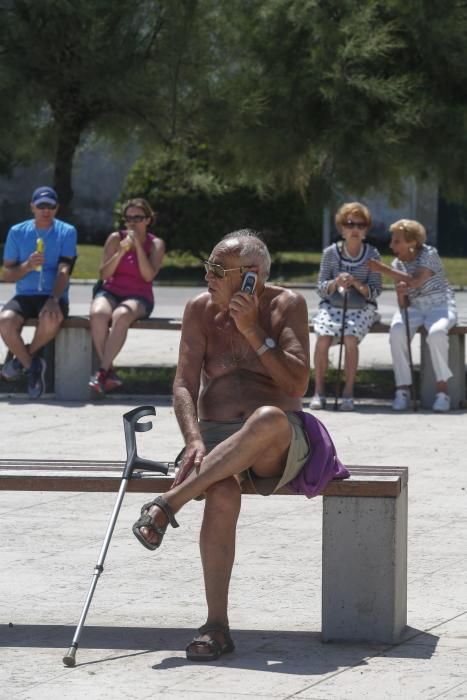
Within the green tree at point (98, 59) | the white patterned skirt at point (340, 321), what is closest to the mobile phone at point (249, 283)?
the white patterned skirt at point (340, 321)

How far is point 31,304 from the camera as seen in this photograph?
1162 cm

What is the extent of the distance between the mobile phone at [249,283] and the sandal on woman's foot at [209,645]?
4.08ft

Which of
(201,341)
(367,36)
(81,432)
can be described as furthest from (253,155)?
(201,341)

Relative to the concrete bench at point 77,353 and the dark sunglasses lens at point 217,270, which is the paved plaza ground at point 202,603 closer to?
the dark sunglasses lens at point 217,270

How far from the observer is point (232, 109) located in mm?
12828

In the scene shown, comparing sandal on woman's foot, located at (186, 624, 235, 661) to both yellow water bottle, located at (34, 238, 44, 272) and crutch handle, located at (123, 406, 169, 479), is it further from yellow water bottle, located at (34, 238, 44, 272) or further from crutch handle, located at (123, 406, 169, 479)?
yellow water bottle, located at (34, 238, 44, 272)

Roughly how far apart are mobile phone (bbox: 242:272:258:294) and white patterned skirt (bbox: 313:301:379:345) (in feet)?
17.9

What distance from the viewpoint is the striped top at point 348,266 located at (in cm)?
1126

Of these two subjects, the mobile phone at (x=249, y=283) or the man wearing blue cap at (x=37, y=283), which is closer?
the mobile phone at (x=249, y=283)

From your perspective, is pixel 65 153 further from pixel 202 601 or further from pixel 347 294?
pixel 202 601

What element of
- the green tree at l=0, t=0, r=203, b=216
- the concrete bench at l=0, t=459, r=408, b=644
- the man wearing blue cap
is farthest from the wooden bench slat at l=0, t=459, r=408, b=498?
the green tree at l=0, t=0, r=203, b=216

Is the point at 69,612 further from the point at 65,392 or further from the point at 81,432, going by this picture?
the point at 65,392

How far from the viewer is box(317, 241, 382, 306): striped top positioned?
11258mm

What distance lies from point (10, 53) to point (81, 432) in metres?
4.16
